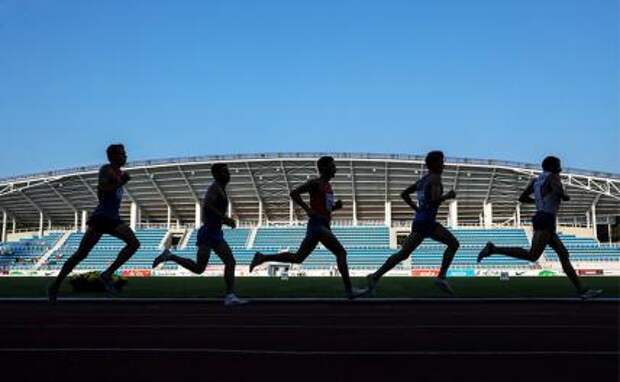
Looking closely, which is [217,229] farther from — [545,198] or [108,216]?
[545,198]

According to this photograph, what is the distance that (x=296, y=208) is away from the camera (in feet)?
202

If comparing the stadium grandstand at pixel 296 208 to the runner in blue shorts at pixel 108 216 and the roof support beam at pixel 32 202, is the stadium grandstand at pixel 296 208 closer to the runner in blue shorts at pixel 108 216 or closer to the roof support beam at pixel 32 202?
the roof support beam at pixel 32 202

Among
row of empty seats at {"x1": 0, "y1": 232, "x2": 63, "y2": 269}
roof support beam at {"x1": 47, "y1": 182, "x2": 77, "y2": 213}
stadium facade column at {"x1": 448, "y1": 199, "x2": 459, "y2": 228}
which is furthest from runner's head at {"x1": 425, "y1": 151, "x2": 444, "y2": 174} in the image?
roof support beam at {"x1": 47, "y1": 182, "x2": 77, "y2": 213}

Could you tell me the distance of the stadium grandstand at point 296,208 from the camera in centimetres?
4952

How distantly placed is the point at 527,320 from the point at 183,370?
3517mm

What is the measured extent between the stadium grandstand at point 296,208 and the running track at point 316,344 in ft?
121

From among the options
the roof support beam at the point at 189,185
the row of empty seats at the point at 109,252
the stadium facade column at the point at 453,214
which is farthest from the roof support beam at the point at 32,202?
the stadium facade column at the point at 453,214

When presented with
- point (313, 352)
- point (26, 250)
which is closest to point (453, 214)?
point (26, 250)

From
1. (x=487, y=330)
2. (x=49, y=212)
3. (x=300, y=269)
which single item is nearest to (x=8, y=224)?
(x=49, y=212)

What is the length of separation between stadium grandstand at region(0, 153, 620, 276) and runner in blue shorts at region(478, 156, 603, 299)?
35.1 metres

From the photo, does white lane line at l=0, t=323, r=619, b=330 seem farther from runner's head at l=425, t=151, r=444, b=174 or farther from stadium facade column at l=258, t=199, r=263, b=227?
stadium facade column at l=258, t=199, r=263, b=227

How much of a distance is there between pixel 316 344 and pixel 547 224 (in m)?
4.99

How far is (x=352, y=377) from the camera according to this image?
9.20 ft

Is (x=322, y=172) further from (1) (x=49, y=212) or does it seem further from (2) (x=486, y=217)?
(1) (x=49, y=212)
